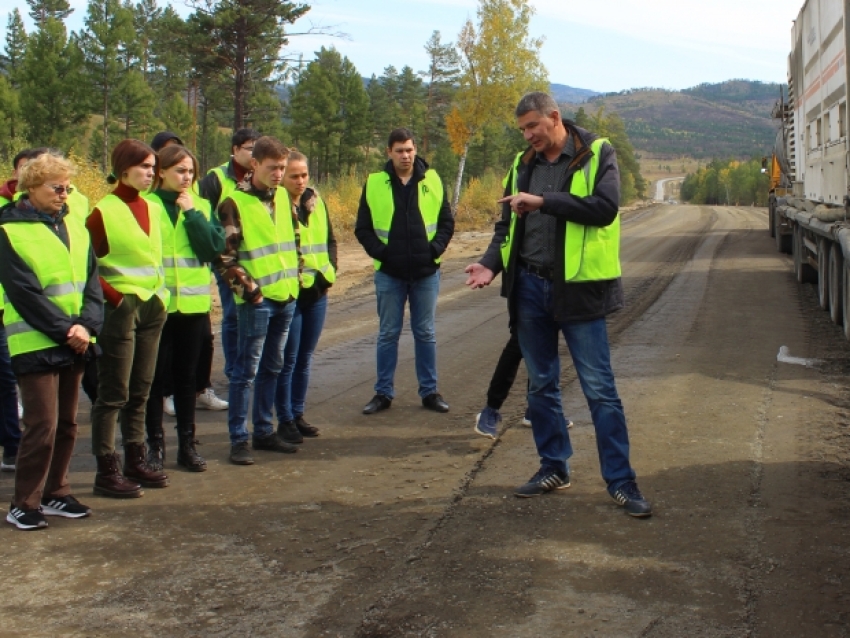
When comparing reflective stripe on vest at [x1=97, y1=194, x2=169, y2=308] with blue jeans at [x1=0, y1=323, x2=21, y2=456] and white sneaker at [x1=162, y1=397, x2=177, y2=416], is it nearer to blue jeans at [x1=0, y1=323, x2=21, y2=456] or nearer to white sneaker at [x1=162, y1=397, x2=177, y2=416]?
blue jeans at [x1=0, y1=323, x2=21, y2=456]

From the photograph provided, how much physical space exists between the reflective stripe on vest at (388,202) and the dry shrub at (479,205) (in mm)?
29394

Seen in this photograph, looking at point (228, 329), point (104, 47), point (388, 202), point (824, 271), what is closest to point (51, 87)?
point (104, 47)

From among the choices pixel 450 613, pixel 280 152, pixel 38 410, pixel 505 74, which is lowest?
pixel 450 613

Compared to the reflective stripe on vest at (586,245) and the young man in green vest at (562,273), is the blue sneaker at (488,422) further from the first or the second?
the reflective stripe on vest at (586,245)

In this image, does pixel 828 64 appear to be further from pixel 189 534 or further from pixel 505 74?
pixel 505 74

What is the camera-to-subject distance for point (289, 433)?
20.5 ft

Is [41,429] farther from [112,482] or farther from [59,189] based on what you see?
[59,189]

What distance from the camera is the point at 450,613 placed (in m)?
3.65

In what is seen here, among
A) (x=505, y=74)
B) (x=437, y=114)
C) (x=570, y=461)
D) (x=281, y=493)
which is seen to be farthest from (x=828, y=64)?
(x=437, y=114)

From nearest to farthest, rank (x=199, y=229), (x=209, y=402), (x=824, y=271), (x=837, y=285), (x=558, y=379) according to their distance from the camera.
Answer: (x=558, y=379), (x=199, y=229), (x=209, y=402), (x=837, y=285), (x=824, y=271)

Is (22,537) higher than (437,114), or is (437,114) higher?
(437,114)

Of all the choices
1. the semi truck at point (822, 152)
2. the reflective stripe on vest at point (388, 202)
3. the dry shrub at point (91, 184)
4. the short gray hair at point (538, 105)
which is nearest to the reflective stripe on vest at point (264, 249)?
the reflective stripe on vest at point (388, 202)

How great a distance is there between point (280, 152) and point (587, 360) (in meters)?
2.26

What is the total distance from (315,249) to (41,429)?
2292 millimetres
